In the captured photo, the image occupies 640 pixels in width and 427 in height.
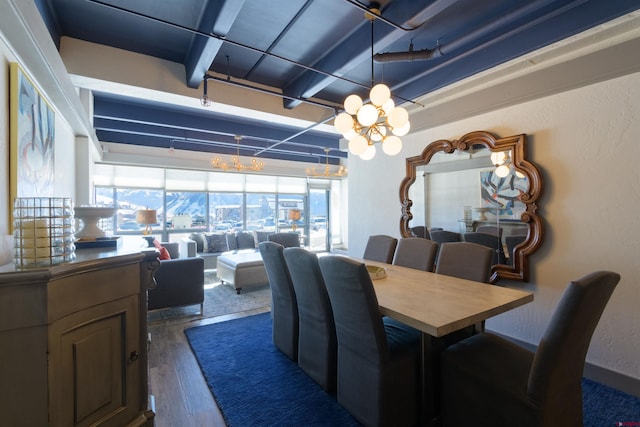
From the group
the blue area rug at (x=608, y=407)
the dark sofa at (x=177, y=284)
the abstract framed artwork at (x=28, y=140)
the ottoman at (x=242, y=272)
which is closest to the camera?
the abstract framed artwork at (x=28, y=140)

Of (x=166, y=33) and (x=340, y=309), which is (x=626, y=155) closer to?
(x=340, y=309)

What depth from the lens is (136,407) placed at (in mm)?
1601

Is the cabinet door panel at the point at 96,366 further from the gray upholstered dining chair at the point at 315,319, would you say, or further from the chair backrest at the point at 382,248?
the chair backrest at the point at 382,248

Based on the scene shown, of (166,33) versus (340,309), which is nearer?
(340,309)

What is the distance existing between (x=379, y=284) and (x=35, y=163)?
2544 millimetres

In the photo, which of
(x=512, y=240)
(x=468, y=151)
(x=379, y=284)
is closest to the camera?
(x=379, y=284)

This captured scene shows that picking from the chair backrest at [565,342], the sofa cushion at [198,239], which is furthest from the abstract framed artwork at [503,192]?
the sofa cushion at [198,239]

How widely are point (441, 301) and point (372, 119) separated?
4.42ft

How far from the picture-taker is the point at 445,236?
359 cm

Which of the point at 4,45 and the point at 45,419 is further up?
the point at 4,45

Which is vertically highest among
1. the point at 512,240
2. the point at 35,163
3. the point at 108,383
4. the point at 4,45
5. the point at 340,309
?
the point at 4,45

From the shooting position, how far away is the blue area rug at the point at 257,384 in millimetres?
1915

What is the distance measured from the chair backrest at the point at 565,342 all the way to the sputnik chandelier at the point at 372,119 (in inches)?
59.4

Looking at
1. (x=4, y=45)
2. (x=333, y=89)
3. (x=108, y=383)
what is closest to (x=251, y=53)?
(x=333, y=89)
